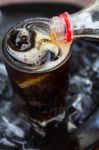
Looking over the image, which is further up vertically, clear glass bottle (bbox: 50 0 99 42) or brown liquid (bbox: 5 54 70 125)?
Answer: clear glass bottle (bbox: 50 0 99 42)

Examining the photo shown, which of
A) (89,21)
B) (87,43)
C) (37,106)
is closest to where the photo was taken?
(89,21)

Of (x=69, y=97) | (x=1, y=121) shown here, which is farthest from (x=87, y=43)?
(x=1, y=121)

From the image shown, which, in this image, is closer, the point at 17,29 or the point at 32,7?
the point at 17,29

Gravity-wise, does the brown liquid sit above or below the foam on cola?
below

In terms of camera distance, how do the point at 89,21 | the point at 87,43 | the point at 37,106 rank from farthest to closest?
the point at 87,43 < the point at 37,106 < the point at 89,21

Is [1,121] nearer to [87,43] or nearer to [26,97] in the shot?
[26,97]

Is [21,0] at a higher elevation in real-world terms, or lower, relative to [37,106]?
higher
